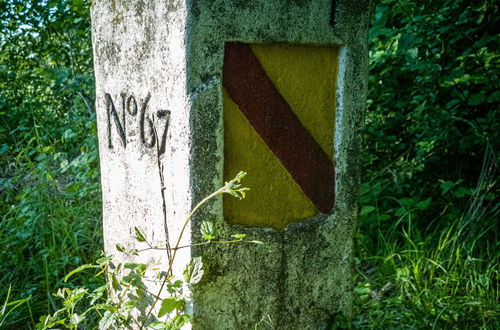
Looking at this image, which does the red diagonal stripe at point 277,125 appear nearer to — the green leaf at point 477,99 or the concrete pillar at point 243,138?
the concrete pillar at point 243,138

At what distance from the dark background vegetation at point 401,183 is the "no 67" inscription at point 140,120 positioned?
36.0 inches

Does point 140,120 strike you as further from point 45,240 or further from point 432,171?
point 432,171

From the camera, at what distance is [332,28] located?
1601 millimetres

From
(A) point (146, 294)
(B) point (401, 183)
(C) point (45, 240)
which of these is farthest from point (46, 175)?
(B) point (401, 183)

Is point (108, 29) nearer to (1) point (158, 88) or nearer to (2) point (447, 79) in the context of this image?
(1) point (158, 88)

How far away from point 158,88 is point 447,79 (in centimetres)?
183

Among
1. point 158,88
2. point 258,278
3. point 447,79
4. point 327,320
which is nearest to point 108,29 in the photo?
point 158,88

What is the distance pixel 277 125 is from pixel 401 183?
71.3 inches

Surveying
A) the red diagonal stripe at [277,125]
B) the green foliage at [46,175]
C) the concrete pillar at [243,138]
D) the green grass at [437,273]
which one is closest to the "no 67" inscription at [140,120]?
the concrete pillar at [243,138]

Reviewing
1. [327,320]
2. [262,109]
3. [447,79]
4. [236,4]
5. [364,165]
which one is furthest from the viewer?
[364,165]

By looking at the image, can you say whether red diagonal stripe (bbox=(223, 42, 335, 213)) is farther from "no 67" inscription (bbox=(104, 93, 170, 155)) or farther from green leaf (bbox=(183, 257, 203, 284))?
green leaf (bbox=(183, 257, 203, 284))

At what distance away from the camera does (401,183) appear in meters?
3.13

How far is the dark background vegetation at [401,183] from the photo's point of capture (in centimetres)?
224

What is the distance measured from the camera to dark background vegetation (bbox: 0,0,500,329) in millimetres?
2242
